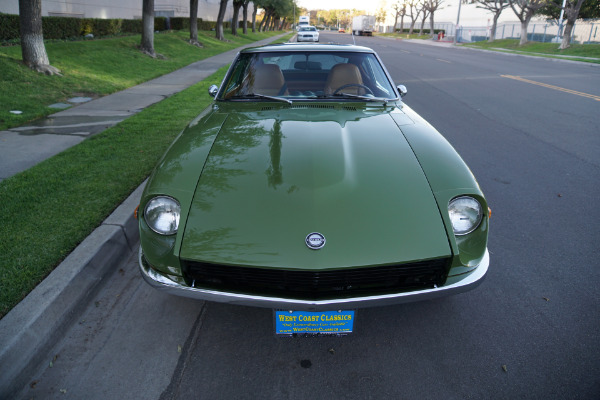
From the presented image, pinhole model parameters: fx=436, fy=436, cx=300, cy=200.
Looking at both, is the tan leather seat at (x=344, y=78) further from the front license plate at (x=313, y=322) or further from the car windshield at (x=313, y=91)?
the front license plate at (x=313, y=322)

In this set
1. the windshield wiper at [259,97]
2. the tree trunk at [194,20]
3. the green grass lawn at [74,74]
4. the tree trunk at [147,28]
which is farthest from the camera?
the tree trunk at [194,20]

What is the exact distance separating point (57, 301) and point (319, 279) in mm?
1658

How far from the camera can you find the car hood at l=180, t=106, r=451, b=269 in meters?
2.12

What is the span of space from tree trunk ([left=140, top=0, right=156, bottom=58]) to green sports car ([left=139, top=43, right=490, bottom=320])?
14.7 metres

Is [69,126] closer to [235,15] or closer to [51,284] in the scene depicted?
[51,284]

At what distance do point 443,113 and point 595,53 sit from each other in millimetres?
23218

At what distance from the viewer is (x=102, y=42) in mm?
16312

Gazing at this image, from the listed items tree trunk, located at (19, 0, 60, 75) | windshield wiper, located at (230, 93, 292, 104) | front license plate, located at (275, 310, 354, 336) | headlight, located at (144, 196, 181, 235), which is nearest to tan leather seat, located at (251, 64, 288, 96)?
windshield wiper, located at (230, 93, 292, 104)

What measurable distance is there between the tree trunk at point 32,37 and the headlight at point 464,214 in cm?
1081

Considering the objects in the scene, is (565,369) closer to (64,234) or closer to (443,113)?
(64,234)

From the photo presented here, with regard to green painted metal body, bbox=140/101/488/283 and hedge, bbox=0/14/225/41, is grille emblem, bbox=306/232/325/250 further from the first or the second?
hedge, bbox=0/14/225/41

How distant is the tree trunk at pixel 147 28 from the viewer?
15414 mm

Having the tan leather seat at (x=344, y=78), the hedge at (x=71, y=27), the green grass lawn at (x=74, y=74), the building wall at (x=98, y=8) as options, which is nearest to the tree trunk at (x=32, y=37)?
the green grass lawn at (x=74, y=74)

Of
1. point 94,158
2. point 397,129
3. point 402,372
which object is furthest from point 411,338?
point 94,158
